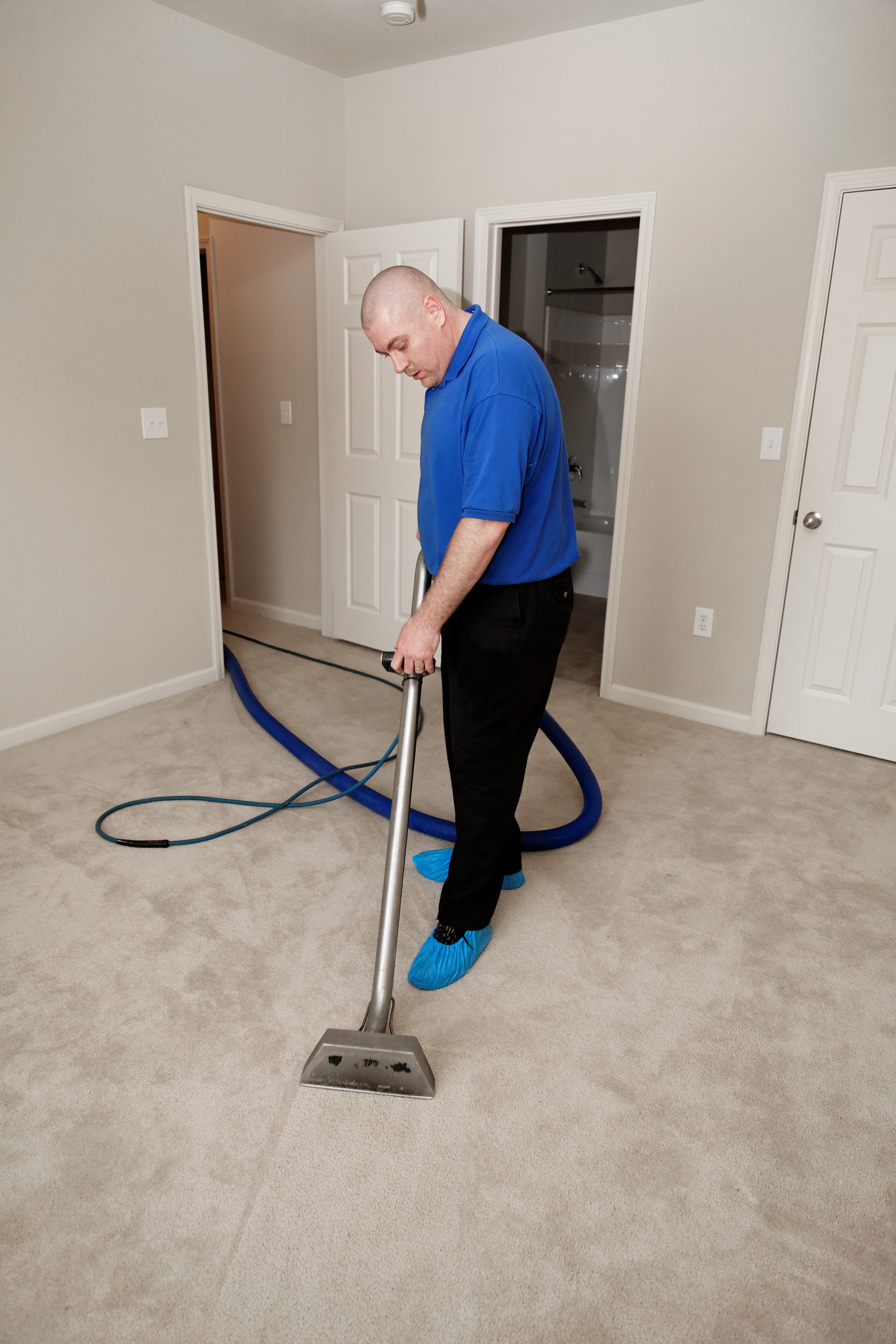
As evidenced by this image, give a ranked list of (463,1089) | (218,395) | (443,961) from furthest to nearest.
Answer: (218,395)
(443,961)
(463,1089)

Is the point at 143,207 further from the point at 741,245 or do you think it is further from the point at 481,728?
the point at 481,728

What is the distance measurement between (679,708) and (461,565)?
83.8 inches

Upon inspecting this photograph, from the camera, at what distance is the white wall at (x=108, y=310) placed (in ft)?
9.11

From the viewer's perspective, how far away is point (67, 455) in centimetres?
303

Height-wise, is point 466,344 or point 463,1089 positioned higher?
point 466,344

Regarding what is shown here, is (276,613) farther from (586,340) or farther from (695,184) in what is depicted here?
(695,184)

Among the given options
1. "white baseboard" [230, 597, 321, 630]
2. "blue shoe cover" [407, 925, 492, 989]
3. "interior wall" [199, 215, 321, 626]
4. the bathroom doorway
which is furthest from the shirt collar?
the bathroom doorway

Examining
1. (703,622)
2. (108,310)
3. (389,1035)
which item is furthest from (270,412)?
(389,1035)

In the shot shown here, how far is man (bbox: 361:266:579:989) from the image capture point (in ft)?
5.16

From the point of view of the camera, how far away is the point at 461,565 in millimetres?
1609

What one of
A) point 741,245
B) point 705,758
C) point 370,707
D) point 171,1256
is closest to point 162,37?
point 741,245

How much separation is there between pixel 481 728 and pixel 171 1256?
1060mm

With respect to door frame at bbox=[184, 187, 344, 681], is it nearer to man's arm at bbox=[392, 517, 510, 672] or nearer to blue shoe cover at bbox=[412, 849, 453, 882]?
blue shoe cover at bbox=[412, 849, 453, 882]

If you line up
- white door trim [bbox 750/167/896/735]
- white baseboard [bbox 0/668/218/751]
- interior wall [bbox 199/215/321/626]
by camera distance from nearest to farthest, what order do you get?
white door trim [bbox 750/167/896/735]
white baseboard [bbox 0/668/218/751]
interior wall [bbox 199/215/321/626]
